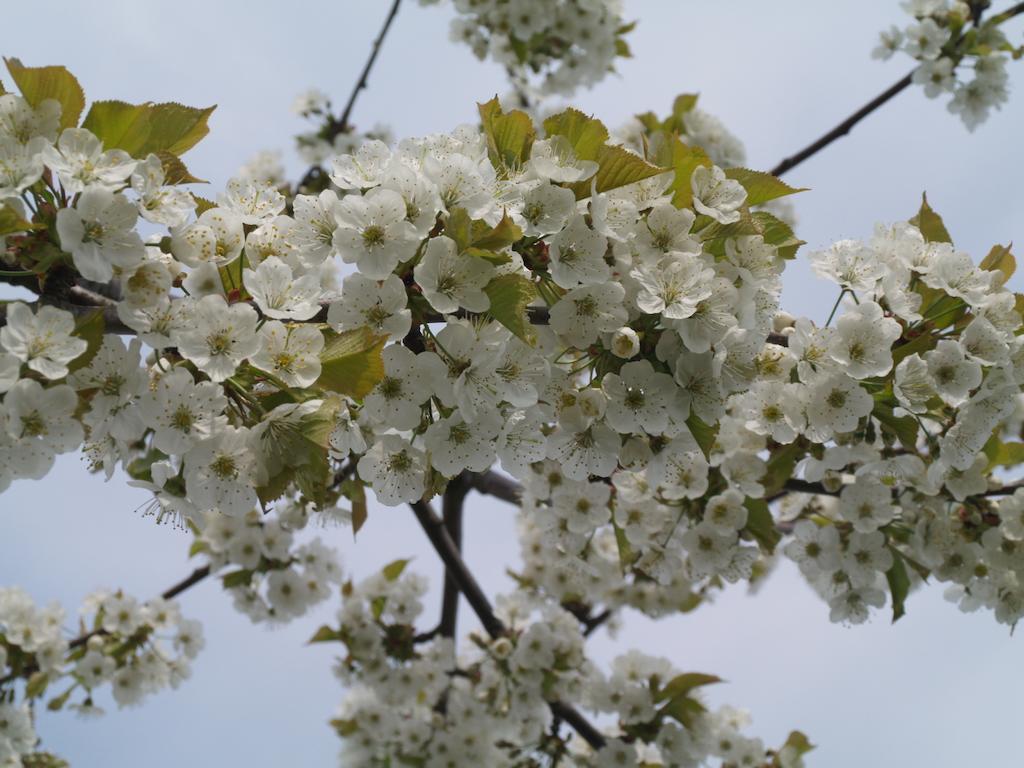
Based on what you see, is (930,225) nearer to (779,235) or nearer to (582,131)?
(779,235)

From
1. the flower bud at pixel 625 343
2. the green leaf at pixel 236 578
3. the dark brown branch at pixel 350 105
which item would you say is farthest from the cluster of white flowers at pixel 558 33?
the flower bud at pixel 625 343

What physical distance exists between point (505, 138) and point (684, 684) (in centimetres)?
293

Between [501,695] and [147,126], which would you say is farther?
[501,695]

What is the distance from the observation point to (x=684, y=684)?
3.83 meters

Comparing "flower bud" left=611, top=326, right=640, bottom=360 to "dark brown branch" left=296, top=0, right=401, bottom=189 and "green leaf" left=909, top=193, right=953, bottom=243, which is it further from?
"dark brown branch" left=296, top=0, right=401, bottom=189

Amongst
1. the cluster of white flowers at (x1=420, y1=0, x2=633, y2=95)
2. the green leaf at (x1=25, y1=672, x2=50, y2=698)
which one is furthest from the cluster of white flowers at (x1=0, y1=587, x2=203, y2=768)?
the cluster of white flowers at (x1=420, y1=0, x2=633, y2=95)

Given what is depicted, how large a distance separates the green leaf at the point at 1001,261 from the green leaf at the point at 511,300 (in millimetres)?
1500

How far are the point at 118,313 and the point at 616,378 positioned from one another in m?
1.07

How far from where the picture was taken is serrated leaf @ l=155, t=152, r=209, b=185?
1807mm

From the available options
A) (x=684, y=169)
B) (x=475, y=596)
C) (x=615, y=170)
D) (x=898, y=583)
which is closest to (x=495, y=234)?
(x=615, y=170)

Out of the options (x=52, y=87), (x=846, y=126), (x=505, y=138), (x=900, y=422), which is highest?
(x=846, y=126)

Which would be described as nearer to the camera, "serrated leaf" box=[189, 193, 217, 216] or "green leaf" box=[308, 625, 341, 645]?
"serrated leaf" box=[189, 193, 217, 216]

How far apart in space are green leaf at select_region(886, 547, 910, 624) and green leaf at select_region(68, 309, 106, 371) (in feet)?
8.88

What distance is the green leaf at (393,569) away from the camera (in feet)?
16.2
